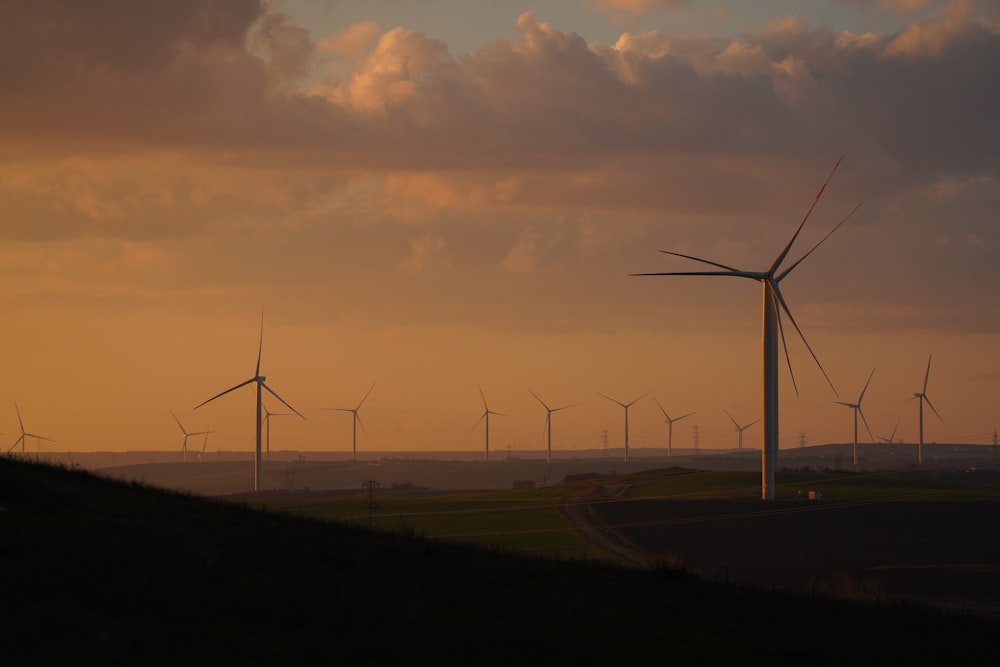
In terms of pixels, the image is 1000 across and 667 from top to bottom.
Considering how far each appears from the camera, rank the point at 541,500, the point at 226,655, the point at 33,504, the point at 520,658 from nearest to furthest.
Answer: the point at 226,655
the point at 520,658
the point at 33,504
the point at 541,500

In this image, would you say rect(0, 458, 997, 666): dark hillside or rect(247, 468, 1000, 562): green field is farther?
rect(247, 468, 1000, 562): green field

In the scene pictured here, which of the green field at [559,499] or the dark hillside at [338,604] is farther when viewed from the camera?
the green field at [559,499]

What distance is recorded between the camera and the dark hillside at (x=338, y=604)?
18906 millimetres

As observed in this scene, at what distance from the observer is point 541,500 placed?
132m

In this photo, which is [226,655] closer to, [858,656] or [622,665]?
[622,665]

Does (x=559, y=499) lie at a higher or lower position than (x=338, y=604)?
lower

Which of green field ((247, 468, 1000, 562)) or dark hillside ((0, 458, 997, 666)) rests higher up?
dark hillside ((0, 458, 997, 666))

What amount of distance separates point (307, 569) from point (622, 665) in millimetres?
8101

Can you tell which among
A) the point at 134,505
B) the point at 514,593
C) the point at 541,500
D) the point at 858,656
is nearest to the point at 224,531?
the point at 134,505

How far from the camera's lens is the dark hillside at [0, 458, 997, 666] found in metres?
18.9

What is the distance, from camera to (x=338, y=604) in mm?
22625

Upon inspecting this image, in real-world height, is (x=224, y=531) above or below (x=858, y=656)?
above

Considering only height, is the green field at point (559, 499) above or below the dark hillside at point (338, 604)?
below

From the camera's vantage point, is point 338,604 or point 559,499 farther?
point 559,499
